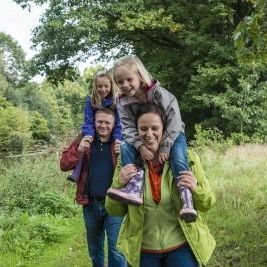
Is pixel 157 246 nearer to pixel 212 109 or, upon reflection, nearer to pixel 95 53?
pixel 212 109

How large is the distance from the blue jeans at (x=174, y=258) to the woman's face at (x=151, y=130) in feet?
2.05

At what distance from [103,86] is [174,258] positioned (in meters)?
1.93

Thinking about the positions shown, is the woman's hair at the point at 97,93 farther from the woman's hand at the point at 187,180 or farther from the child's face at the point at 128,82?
the woman's hand at the point at 187,180

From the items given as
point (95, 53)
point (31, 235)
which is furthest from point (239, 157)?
point (95, 53)

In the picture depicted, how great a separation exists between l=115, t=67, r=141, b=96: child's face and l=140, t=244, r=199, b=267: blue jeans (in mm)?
1112

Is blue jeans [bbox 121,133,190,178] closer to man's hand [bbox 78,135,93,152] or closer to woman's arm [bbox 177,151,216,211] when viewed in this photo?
woman's arm [bbox 177,151,216,211]

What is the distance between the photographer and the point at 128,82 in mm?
3496


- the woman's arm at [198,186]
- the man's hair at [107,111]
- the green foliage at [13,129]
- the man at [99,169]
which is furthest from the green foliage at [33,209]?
the green foliage at [13,129]

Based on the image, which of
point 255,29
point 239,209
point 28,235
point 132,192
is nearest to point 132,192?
point 132,192

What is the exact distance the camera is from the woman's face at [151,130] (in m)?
3.11

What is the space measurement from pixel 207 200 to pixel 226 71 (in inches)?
673

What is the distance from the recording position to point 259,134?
18531 mm


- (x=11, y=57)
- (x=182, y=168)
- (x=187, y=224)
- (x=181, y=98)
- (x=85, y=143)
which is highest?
(x=11, y=57)

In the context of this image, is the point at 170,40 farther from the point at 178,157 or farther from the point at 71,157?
the point at 178,157
